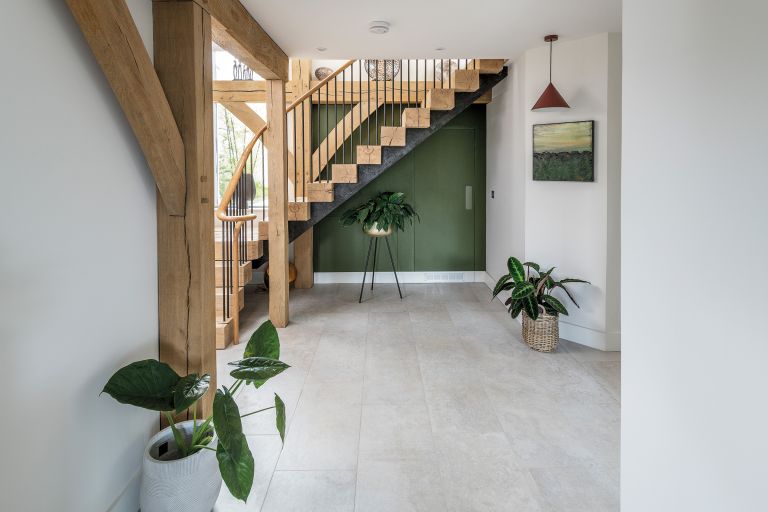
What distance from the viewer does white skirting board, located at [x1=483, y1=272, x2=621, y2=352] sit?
13.9 ft

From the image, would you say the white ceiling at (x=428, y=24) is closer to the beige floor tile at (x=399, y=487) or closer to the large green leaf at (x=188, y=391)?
the large green leaf at (x=188, y=391)

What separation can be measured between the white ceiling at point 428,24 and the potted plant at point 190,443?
2468 millimetres

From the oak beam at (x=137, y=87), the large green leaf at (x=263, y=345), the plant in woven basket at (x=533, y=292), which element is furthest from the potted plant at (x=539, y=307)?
the oak beam at (x=137, y=87)

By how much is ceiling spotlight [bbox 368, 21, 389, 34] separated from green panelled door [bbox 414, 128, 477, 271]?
Answer: 2.96m

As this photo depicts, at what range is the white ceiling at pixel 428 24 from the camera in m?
3.45

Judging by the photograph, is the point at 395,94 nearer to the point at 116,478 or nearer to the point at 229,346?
the point at 229,346

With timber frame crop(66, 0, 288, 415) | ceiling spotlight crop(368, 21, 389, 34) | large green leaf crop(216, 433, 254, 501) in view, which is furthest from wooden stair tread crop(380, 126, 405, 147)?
large green leaf crop(216, 433, 254, 501)

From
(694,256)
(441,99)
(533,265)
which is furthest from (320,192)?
(694,256)

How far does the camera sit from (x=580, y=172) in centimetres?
429

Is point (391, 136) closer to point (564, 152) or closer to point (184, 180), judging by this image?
point (564, 152)

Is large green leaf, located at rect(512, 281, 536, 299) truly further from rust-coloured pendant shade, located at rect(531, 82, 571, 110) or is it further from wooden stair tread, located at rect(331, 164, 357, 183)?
wooden stair tread, located at rect(331, 164, 357, 183)

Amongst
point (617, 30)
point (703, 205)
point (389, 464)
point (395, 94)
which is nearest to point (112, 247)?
point (389, 464)

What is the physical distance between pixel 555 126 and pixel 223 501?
12.3 ft

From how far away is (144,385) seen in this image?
6.42 ft
